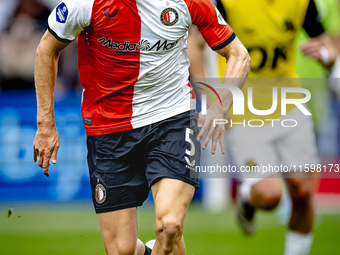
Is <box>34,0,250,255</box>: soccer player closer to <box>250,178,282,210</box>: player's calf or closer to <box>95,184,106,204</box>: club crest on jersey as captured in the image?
<box>95,184,106,204</box>: club crest on jersey

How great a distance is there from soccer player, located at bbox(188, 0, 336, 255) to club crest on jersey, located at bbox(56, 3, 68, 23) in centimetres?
160

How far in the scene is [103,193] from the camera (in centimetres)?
361

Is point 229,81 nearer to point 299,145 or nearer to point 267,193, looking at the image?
point 299,145

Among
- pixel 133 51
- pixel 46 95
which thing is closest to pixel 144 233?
pixel 46 95

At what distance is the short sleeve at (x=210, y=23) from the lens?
3.43 meters

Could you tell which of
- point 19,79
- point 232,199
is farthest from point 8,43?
point 232,199

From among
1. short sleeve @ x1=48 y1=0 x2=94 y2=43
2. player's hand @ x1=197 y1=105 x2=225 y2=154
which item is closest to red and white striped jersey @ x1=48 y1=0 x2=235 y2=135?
short sleeve @ x1=48 y1=0 x2=94 y2=43

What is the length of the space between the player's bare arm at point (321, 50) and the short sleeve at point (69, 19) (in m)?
2.02

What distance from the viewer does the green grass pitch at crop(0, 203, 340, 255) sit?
17.9 feet

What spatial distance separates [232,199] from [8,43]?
12.9 ft

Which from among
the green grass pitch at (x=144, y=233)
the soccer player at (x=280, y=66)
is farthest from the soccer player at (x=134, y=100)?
the green grass pitch at (x=144, y=233)

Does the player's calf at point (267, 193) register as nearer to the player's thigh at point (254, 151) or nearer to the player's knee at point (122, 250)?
the player's thigh at point (254, 151)

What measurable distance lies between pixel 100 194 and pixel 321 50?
91.0 inches

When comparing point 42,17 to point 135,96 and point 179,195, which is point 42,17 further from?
point 179,195
